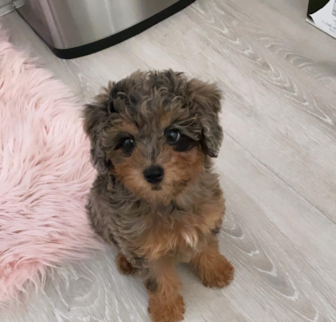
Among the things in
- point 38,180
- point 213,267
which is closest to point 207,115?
point 213,267

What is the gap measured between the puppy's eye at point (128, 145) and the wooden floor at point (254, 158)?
2.01 feet

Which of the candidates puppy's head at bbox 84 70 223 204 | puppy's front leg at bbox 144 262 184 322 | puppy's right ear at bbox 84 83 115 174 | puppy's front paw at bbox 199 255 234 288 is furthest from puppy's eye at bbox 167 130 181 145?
puppy's front paw at bbox 199 255 234 288

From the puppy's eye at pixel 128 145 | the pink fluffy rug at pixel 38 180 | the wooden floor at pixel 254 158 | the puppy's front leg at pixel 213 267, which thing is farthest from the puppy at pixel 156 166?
the pink fluffy rug at pixel 38 180

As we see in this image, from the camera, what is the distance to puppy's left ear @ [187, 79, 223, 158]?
1.10m

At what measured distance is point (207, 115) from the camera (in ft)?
3.65

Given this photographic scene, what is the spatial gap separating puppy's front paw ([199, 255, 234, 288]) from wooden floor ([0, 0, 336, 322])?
0.03 meters

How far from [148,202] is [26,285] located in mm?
636

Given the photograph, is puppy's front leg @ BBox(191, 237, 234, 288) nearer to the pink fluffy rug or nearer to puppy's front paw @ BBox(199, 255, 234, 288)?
puppy's front paw @ BBox(199, 255, 234, 288)

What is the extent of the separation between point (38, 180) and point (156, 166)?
0.85 m

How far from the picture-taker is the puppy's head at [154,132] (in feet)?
3.45

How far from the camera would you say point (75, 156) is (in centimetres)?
183

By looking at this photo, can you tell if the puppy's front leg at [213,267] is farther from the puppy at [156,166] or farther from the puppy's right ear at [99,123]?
the puppy's right ear at [99,123]

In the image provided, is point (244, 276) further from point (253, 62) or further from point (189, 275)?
point (253, 62)

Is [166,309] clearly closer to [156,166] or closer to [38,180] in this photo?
[156,166]
